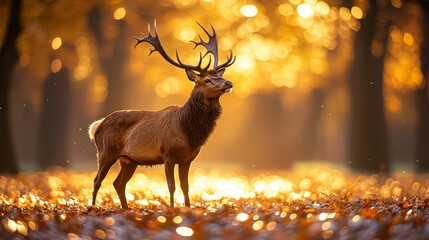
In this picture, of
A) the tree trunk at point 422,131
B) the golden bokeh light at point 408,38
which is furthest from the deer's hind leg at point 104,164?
the tree trunk at point 422,131

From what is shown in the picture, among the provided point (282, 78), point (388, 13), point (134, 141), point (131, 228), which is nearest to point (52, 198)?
point (134, 141)

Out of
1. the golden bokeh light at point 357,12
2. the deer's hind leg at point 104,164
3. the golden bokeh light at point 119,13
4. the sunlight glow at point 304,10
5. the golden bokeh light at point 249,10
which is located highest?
the golden bokeh light at point 119,13

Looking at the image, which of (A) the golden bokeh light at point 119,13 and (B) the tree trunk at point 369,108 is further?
(A) the golden bokeh light at point 119,13

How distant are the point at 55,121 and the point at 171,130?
17652 millimetres

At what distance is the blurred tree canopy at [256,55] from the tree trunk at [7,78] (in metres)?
0.07

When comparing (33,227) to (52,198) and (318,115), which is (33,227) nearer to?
(52,198)

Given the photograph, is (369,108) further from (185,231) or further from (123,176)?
(185,231)

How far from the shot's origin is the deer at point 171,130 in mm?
10148

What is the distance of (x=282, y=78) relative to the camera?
105 feet

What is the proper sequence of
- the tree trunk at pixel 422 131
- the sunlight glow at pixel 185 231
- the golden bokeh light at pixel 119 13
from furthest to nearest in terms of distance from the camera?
the tree trunk at pixel 422 131
the golden bokeh light at pixel 119 13
the sunlight glow at pixel 185 231

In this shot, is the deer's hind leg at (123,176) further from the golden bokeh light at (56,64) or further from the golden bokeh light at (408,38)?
the golden bokeh light at (408,38)

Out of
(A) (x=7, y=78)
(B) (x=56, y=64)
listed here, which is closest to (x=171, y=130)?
(A) (x=7, y=78)

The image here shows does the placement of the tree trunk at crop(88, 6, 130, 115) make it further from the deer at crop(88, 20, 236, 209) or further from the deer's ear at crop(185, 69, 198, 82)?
the deer's ear at crop(185, 69, 198, 82)

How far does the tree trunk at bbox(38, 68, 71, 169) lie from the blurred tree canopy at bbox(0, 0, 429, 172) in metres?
0.04
